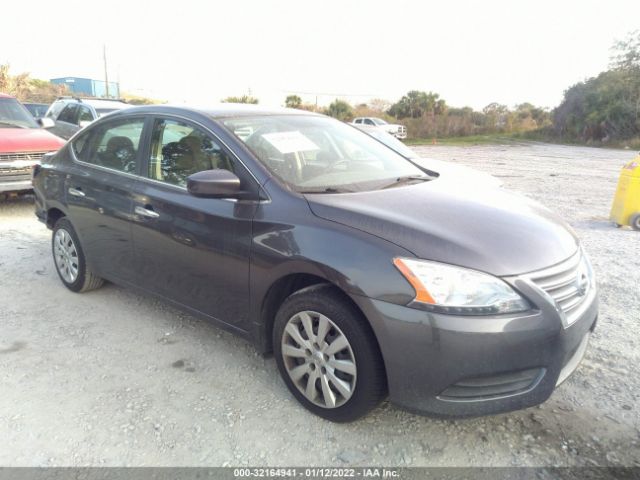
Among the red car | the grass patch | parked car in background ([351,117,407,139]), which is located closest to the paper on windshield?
the red car

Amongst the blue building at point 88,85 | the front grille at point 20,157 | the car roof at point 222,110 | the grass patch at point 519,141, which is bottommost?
the grass patch at point 519,141

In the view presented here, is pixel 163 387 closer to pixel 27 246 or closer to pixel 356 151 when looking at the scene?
pixel 356 151

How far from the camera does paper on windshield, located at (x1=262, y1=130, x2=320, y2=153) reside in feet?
10.5

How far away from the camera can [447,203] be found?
2.84m

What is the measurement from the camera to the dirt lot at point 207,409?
8.09ft

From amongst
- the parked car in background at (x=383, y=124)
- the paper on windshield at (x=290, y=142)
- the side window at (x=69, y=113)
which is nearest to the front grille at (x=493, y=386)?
the paper on windshield at (x=290, y=142)

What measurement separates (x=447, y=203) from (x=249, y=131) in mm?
1337

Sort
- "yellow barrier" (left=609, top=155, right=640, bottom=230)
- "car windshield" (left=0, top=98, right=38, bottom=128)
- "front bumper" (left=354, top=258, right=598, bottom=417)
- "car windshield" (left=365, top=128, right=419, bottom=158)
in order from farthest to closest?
"car windshield" (left=0, top=98, right=38, bottom=128), "yellow barrier" (left=609, top=155, right=640, bottom=230), "car windshield" (left=365, top=128, right=419, bottom=158), "front bumper" (left=354, top=258, right=598, bottom=417)

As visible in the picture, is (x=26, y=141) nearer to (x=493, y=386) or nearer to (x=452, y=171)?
(x=452, y=171)

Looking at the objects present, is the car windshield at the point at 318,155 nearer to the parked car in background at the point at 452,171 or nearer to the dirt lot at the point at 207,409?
the parked car in background at the point at 452,171

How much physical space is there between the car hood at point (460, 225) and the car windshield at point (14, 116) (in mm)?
7705

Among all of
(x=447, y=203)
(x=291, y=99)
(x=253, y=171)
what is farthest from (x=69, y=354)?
(x=291, y=99)

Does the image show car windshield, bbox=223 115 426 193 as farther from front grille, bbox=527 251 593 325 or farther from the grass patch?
the grass patch

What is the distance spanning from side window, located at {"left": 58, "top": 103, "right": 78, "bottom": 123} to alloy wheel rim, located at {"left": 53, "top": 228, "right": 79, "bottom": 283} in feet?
26.8
